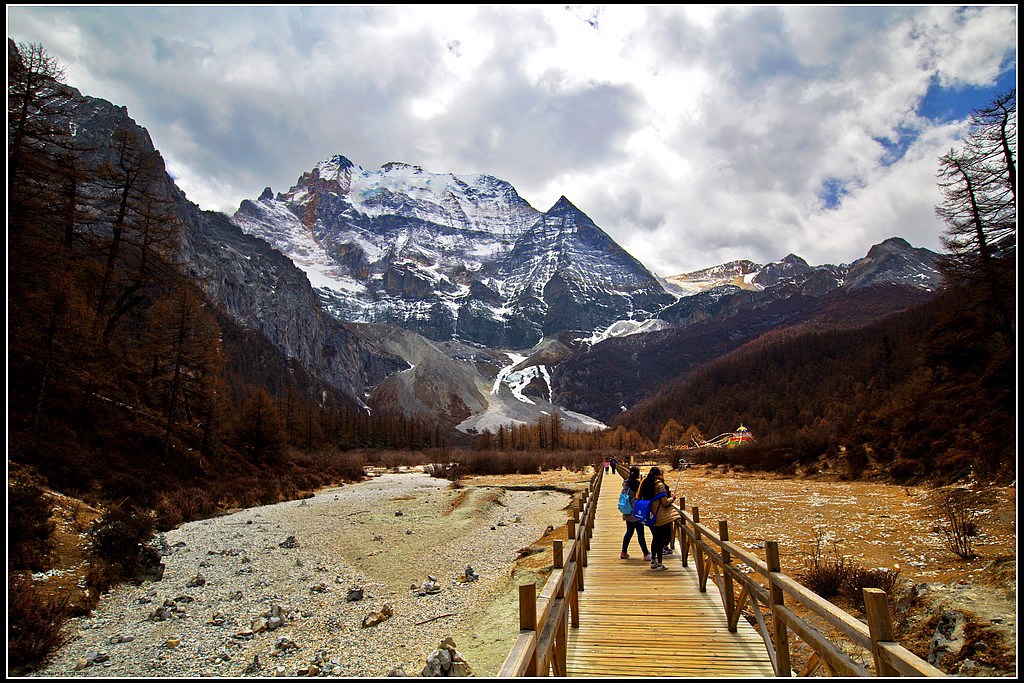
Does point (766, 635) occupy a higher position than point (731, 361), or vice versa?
point (731, 361)

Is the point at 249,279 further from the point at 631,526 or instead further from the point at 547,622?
the point at 547,622

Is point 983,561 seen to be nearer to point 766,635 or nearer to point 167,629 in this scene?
point 766,635

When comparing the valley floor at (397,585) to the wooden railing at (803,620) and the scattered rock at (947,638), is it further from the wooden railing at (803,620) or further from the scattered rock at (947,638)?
the wooden railing at (803,620)

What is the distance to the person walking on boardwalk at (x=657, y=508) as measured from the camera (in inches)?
371

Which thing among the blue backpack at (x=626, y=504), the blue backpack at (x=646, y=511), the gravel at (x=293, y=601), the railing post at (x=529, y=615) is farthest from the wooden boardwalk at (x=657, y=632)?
the gravel at (x=293, y=601)

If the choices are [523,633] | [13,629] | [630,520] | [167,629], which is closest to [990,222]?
[630,520]

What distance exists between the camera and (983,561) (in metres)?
9.12

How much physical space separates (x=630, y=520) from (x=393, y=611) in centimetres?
623

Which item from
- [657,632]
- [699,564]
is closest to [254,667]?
[657,632]

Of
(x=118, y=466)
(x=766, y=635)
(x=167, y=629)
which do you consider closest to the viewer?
(x=766, y=635)

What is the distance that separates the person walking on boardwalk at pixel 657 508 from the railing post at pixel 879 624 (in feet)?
20.2

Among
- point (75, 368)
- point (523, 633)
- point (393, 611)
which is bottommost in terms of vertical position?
point (393, 611)

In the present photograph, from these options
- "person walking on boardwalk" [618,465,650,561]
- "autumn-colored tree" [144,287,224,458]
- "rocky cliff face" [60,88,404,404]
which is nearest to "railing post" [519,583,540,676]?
"person walking on boardwalk" [618,465,650,561]

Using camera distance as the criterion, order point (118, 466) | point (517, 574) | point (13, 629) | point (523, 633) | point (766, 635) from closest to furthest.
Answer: point (523, 633)
point (766, 635)
point (13, 629)
point (517, 574)
point (118, 466)
